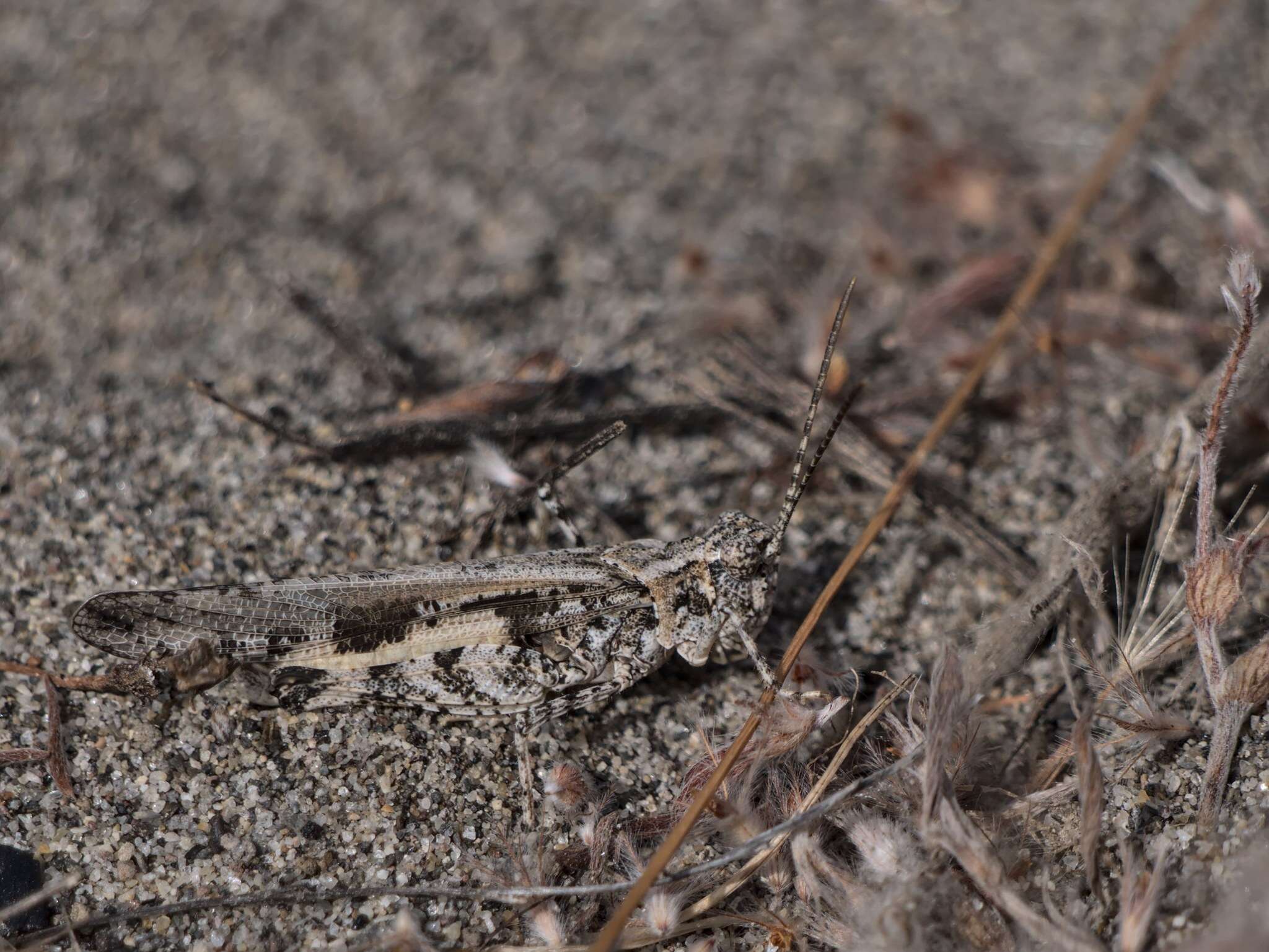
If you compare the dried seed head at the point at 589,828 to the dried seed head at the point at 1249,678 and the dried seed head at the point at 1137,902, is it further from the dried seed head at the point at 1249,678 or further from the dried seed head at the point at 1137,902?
the dried seed head at the point at 1249,678

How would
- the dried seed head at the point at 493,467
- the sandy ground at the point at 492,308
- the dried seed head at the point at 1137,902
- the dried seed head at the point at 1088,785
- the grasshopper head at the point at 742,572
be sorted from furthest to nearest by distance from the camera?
1. the dried seed head at the point at 493,467
2. the grasshopper head at the point at 742,572
3. the sandy ground at the point at 492,308
4. the dried seed head at the point at 1088,785
5. the dried seed head at the point at 1137,902

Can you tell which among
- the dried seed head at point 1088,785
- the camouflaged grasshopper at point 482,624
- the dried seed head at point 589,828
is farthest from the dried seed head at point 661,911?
the dried seed head at point 1088,785

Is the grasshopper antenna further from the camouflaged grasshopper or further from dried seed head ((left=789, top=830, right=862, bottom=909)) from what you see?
dried seed head ((left=789, top=830, right=862, bottom=909))

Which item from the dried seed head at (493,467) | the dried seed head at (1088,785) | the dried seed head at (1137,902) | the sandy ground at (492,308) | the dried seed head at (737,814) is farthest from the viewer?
the dried seed head at (493,467)

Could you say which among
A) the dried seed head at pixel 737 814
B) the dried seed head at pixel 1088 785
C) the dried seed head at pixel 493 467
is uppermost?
the dried seed head at pixel 493 467

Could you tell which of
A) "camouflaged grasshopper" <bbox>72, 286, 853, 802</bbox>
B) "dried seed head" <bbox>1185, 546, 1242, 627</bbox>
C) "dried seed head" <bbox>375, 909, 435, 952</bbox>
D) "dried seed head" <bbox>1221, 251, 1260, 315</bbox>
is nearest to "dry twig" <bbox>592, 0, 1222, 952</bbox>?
"camouflaged grasshopper" <bbox>72, 286, 853, 802</bbox>

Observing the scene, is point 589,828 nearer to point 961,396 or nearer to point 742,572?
point 742,572

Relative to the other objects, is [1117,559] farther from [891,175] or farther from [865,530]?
[891,175]

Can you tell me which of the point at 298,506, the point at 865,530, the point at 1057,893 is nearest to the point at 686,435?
the point at 865,530
